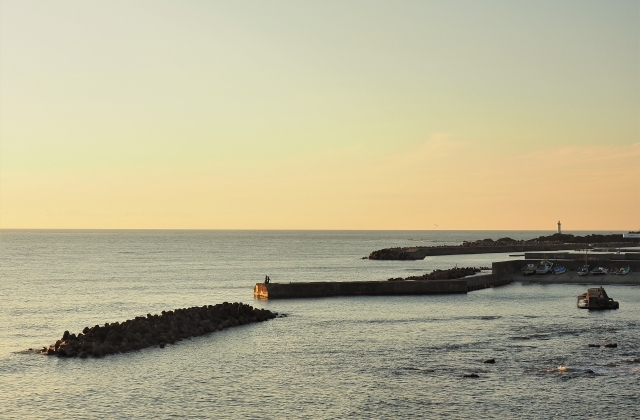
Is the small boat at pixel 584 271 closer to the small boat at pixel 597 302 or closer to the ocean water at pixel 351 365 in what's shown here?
the ocean water at pixel 351 365

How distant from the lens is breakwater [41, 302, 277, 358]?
4206 cm

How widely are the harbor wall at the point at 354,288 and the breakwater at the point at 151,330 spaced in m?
14.1

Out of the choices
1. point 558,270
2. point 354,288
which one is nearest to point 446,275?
point 558,270

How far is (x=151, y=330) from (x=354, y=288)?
1206 inches

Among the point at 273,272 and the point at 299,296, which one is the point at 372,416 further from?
the point at 273,272

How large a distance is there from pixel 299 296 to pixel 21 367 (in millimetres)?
35338

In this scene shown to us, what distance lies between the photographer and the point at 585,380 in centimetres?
3466

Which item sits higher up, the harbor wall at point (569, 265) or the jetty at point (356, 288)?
the harbor wall at point (569, 265)

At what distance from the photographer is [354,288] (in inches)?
2906

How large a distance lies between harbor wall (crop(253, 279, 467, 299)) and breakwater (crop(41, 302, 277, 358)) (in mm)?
14144

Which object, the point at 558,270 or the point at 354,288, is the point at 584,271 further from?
the point at 354,288

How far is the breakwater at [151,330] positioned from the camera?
138ft

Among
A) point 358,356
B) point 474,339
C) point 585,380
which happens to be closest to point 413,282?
point 474,339

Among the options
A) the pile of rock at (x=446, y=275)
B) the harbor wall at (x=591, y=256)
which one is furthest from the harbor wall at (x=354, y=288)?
the harbor wall at (x=591, y=256)
